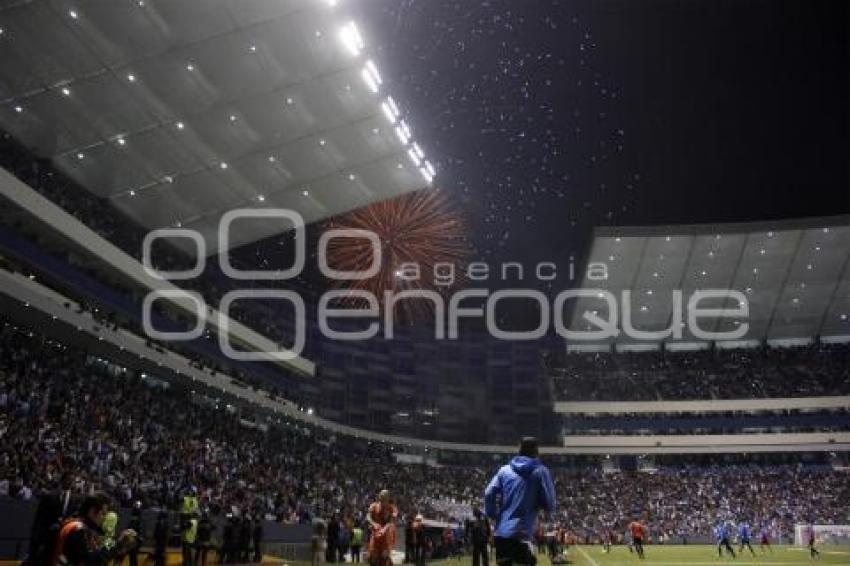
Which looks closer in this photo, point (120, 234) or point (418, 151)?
point (120, 234)

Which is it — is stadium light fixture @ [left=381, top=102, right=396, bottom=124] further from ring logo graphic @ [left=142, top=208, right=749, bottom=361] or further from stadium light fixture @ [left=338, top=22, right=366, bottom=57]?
ring logo graphic @ [left=142, top=208, right=749, bottom=361]

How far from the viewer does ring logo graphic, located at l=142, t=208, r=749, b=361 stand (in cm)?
4703

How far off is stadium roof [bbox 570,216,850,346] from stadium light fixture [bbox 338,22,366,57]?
29584mm

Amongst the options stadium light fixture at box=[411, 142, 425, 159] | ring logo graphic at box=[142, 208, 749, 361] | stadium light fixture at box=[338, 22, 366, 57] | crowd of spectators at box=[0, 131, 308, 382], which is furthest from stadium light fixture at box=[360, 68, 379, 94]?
Answer: crowd of spectators at box=[0, 131, 308, 382]

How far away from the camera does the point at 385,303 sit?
173ft

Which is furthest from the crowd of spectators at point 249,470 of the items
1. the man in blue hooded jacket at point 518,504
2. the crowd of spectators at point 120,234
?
the man in blue hooded jacket at point 518,504

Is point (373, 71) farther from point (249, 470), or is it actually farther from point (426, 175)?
point (249, 470)

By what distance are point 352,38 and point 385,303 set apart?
72.9 ft

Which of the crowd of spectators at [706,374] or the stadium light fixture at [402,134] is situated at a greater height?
the stadium light fixture at [402,134]

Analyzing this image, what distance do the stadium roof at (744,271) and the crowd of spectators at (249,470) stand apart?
14.4 metres

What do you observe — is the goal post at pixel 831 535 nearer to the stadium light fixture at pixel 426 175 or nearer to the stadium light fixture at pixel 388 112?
the stadium light fixture at pixel 426 175

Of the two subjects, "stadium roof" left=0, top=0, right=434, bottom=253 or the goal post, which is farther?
the goal post

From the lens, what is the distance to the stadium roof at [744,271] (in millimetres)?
58500

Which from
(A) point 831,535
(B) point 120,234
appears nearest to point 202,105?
(B) point 120,234
